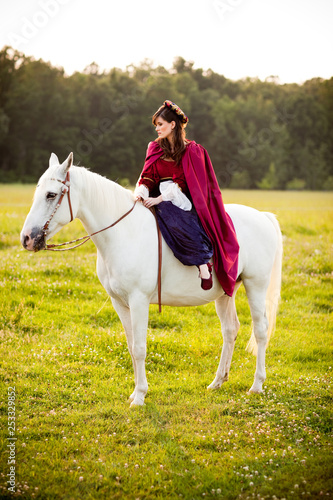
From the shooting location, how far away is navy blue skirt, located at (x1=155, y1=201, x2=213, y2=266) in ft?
16.8

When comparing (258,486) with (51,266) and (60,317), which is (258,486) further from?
(51,266)

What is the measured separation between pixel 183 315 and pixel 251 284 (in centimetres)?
284

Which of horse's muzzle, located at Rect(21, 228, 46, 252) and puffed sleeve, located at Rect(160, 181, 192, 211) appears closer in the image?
horse's muzzle, located at Rect(21, 228, 46, 252)

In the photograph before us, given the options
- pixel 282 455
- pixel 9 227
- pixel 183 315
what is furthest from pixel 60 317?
pixel 9 227

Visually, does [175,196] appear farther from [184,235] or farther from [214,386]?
[214,386]

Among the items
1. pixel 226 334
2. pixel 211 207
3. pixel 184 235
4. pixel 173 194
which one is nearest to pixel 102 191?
pixel 173 194

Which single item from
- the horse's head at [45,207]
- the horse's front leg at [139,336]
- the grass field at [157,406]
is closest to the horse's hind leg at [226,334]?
the grass field at [157,406]

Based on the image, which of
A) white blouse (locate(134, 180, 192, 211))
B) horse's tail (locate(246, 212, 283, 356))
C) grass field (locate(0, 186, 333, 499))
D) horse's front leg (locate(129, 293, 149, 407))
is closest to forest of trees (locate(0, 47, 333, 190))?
grass field (locate(0, 186, 333, 499))

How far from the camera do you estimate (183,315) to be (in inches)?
339

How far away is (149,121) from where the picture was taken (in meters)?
56.2

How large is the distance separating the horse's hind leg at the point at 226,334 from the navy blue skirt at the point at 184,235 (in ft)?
4.07

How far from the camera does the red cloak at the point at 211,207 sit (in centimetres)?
519

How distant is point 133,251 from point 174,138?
1451 millimetres

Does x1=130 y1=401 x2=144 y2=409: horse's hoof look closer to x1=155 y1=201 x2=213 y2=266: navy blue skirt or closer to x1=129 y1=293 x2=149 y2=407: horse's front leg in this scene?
x1=129 y1=293 x2=149 y2=407: horse's front leg
